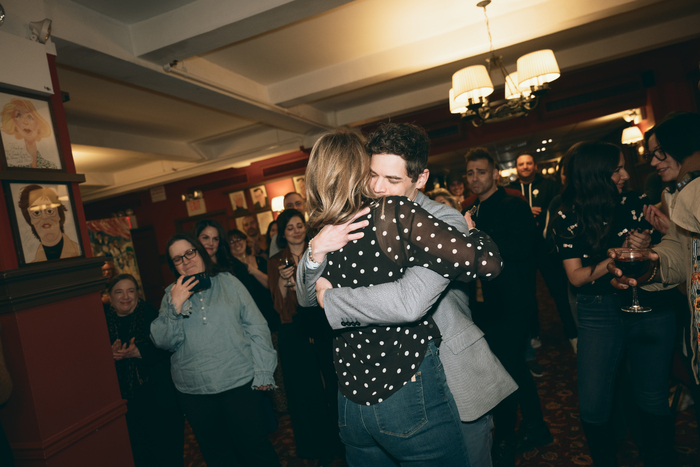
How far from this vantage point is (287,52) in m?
4.71

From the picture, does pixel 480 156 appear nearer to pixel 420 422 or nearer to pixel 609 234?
pixel 609 234

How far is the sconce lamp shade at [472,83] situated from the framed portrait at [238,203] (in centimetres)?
571

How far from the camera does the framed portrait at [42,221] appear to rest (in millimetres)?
1998

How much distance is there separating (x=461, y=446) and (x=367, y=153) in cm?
86


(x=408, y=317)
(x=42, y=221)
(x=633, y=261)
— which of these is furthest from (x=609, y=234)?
(x=42, y=221)

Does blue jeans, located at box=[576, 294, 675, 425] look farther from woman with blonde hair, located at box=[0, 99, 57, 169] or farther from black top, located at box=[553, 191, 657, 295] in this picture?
woman with blonde hair, located at box=[0, 99, 57, 169]

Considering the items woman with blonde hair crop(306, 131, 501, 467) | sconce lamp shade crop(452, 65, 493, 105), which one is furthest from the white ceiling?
woman with blonde hair crop(306, 131, 501, 467)

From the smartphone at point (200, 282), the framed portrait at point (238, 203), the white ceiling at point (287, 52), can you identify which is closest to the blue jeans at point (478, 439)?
the smartphone at point (200, 282)

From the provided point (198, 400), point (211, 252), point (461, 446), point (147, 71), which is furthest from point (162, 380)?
point (147, 71)

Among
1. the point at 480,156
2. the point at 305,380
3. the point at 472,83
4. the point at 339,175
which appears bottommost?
the point at 305,380

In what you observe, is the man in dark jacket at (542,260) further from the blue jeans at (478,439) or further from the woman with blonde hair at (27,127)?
the woman with blonde hair at (27,127)

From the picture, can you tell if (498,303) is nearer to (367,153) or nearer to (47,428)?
(367,153)

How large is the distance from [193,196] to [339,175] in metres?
8.63

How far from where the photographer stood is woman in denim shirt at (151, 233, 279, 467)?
6.92 feet
